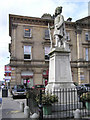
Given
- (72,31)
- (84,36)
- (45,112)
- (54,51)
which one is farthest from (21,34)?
(45,112)

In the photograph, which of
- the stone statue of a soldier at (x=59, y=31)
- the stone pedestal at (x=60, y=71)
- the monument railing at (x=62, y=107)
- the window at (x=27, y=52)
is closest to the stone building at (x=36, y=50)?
the window at (x=27, y=52)

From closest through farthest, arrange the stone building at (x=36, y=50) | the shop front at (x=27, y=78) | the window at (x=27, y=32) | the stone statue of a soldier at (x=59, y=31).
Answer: the stone statue of a soldier at (x=59, y=31), the shop front at (x=27, y=78), the stone building at (x=36, y=50), the window at (x=27, y=32)

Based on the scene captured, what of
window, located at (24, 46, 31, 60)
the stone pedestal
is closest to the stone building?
window, located at (24, 46, 31, 60)

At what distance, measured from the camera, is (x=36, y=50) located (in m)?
30.1

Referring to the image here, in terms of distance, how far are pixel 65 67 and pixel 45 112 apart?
9.38 ft

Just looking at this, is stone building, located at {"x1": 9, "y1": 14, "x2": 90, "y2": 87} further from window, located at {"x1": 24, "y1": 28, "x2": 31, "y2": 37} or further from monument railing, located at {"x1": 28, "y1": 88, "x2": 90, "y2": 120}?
monument railing, located at {"x1": 28, "y1": 88, "x2": 90, "y2": 120}

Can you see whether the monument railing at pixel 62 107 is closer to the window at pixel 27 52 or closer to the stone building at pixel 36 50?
the stone building at pixel 36 50

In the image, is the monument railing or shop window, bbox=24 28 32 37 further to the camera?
shop window, bbox=24 28 32 37

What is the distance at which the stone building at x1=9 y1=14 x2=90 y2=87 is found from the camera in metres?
28.8

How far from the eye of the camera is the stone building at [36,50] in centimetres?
2883

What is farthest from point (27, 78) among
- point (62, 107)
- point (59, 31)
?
point (62, 107)

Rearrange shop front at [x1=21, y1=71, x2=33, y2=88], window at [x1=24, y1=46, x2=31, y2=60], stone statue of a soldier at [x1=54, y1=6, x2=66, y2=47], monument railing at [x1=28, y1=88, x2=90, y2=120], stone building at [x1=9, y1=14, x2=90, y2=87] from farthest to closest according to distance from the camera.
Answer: window at [x1=24, y1=46, x2=31, y2=60]
stone building at [x1=9, y1=14, x2=90, y2=87]
shop front at [x1=21, y1=71, x2=33, y2=88]
stone statue of a soldier at [x1=54, y1=6, x2=66, y2=47]
monument railing at [x1=28, y1=88, x2=90, y2=120]

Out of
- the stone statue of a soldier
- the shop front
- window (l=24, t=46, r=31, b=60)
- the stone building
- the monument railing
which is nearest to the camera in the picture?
the monument railing

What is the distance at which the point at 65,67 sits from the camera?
30.5 feet
